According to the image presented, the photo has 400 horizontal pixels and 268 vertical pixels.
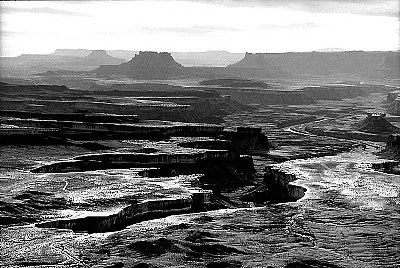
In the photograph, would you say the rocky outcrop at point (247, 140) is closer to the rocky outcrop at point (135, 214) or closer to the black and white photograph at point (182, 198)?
the black and white photograph at point (182, 198)

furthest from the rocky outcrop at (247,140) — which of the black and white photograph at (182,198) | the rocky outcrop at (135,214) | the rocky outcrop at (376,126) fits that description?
the rocky outcrop at (135,214)

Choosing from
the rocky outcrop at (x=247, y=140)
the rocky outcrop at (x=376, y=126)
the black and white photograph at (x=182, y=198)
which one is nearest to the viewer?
the black and white photograph at (x=182, y=198)

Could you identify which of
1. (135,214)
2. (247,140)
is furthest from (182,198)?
(247,140)

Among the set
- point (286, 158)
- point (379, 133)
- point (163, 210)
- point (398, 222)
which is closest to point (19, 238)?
point (163, 210)

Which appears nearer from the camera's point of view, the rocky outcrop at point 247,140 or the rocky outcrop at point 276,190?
the rocky outcrop at point 276,190

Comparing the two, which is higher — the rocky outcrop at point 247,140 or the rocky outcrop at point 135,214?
the rocky outcrop at point 135,214

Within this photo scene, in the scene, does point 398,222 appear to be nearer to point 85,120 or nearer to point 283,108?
point 85,120

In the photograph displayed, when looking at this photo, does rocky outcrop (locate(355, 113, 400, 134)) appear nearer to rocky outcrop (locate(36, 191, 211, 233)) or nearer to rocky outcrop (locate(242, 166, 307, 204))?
rocky outcrop (locate(242, 166, 307, 204))

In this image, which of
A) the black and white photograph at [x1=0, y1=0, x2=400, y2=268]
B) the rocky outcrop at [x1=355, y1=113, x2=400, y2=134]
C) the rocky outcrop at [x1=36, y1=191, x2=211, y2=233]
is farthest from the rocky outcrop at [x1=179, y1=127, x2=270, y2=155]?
the rocky outcrop at [x1=36, y1=191, x2=211, y2=233]

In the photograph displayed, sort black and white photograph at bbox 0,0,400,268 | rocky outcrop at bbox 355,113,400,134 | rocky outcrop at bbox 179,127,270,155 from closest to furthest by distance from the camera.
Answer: black and white photograph at bbox 0,0,400,268
rocky outcrop at bbox 179,127,270,155
rocky outcrop at bbox 355,113,400,134

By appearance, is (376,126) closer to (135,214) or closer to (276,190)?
(276,190)

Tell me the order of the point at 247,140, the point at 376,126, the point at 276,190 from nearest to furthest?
the point at 276,190 → the point at 247,140 → the point at 376,126

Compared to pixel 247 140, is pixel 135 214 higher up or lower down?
higher up
